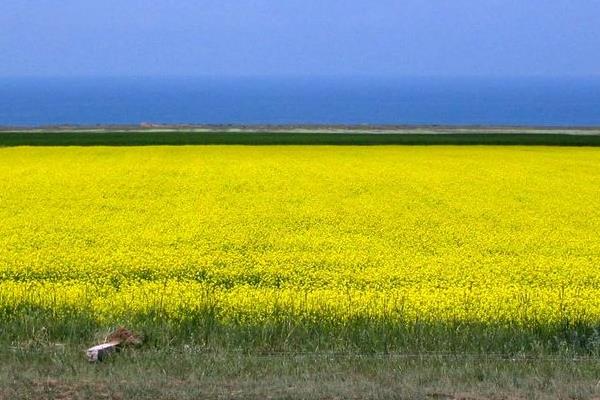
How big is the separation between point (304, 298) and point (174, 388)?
2884mm

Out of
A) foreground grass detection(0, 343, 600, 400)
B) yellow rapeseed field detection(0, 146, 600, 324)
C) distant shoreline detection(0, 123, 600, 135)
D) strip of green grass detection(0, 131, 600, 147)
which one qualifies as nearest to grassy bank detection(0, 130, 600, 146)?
strip of green grass detection(0, 131, 600, 147)

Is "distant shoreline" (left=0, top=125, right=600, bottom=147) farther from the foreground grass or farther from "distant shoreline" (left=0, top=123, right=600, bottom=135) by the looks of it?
the foreground grass

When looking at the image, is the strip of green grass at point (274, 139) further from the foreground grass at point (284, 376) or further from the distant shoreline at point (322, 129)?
the foreground grass at point (284, 376)

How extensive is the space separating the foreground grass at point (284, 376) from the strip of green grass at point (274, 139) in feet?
75.8

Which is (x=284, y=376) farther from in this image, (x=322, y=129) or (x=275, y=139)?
(x=322, y=129)

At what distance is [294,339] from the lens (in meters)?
7.78

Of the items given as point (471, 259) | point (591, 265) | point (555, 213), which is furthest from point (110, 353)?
point (555, 213)

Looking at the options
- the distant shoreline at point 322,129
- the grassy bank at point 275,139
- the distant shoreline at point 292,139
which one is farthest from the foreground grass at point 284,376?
the distant shoreline at point 322,129

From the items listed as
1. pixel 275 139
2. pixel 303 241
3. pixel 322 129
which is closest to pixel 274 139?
pixel 275 139

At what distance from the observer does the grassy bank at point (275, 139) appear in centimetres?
3019

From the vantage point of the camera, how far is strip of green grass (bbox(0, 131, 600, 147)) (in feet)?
99.0

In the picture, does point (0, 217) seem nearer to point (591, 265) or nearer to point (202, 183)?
point (202, 183)

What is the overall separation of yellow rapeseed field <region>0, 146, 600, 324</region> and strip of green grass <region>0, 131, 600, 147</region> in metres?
8.37

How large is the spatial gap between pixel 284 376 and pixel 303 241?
18.5 feet
